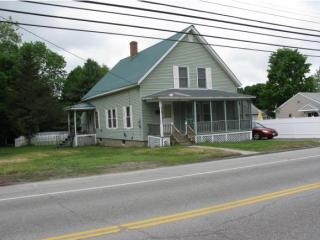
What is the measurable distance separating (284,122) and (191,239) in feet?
102

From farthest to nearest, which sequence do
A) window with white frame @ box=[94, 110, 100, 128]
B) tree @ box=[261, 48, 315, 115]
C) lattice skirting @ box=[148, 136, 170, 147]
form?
tree @ box=[261, 48, 315, 115], window with white frame @ box=[94, 110, 100, 128], lattice skirting @ box=[148, 136, 170, 147]

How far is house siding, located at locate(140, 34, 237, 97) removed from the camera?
92.0 ft

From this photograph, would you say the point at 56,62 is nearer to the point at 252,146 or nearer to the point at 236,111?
the point at 236,111

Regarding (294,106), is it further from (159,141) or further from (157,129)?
(159,141)

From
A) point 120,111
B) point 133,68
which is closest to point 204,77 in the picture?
point 133,68

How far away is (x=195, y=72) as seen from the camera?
30.0 m

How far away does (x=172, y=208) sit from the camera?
7762 mm

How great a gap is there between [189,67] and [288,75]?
46.8 m

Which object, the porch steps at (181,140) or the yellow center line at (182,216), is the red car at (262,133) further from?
the yellow center line at (182,216)

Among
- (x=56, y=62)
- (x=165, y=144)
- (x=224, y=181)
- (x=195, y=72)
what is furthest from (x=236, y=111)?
(x=56, y=62)

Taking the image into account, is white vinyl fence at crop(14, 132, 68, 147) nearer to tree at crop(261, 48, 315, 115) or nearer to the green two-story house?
the green two-story house

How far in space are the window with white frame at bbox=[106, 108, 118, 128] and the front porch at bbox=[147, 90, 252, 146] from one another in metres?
4.99

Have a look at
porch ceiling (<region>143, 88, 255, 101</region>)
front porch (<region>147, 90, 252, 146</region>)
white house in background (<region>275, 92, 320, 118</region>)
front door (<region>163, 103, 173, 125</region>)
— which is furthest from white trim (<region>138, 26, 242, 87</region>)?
white house in background (<region>275, 92, 320, 118</region>)

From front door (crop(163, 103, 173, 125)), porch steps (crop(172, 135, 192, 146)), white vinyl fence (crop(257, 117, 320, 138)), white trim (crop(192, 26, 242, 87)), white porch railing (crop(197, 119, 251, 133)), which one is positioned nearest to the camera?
porch steps (crop(172, 135, 192, 146))
